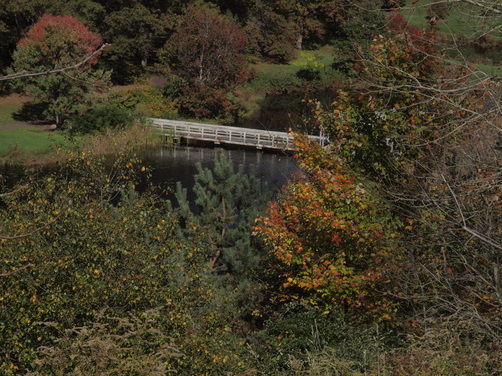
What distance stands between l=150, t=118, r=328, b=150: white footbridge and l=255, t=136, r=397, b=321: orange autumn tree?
23.4m

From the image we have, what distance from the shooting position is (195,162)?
115 feet

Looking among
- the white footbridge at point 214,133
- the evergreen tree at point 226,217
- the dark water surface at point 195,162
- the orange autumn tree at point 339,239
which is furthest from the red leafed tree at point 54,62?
the orange autumn tree at point 339,239

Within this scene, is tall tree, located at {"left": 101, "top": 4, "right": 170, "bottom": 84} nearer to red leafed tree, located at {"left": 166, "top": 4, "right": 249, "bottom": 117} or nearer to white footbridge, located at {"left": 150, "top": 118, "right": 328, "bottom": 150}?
red leafed tree, located at {"left": 166, "top": 4, "right": 249, "bottom": 117}

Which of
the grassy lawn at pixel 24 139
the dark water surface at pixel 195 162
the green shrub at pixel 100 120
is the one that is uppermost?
the green shrub at pixel 100 120

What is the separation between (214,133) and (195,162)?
5.36 meters

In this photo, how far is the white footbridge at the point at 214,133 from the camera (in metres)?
38.7

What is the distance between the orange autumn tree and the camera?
12867 mm

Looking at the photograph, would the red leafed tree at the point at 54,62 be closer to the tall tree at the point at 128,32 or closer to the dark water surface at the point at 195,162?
the dark water surface at the point at 195,162

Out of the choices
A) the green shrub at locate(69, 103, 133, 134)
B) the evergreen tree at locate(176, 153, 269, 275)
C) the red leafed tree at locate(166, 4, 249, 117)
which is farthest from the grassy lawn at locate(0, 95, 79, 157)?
the evergreen tree at locate(176, 153, 269, 275)

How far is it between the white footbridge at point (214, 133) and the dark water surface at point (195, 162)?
860 mm

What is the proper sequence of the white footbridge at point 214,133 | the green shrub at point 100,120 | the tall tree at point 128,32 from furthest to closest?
the tall tree at point 128,32 → the white footbridge at point 214,133 → the green shrub at point 100,120

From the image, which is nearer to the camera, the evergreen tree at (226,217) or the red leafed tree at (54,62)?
the evergreen tree at (226,217)

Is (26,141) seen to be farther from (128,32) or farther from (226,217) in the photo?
(226,217)

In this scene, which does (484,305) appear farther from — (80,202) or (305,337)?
(80,202)
